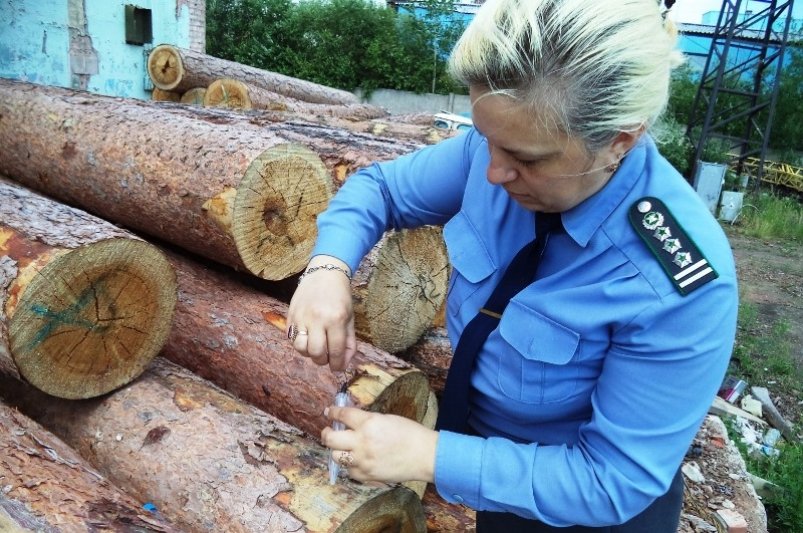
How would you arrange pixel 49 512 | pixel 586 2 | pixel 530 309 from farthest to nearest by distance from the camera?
pixel 49 512 < pixel 530 309 < pixel 586 2

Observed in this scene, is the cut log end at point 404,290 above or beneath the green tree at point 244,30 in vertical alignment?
beneath

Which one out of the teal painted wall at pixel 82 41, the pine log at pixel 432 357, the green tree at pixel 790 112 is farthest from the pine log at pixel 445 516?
the green tree at pixel 790 112

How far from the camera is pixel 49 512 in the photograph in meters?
1.55

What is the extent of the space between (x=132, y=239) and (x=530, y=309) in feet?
4.36

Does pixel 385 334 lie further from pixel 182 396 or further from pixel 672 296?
pixel 672 296

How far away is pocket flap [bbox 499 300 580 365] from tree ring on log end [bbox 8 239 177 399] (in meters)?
1.27

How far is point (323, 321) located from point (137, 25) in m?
10.1

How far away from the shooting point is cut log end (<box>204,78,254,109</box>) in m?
7.84

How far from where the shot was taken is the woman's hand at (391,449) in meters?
1.21

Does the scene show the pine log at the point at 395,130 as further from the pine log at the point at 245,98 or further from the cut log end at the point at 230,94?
the cut log end at the point at 230,94

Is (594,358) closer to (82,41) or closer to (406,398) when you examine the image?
(406,398)

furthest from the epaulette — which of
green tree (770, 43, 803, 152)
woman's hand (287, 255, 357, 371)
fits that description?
green tree (770, 43, 803, 152)

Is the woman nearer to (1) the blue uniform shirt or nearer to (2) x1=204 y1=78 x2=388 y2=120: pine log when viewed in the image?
(1) the blue uniform shirt

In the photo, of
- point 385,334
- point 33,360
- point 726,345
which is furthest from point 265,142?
point 726,345
